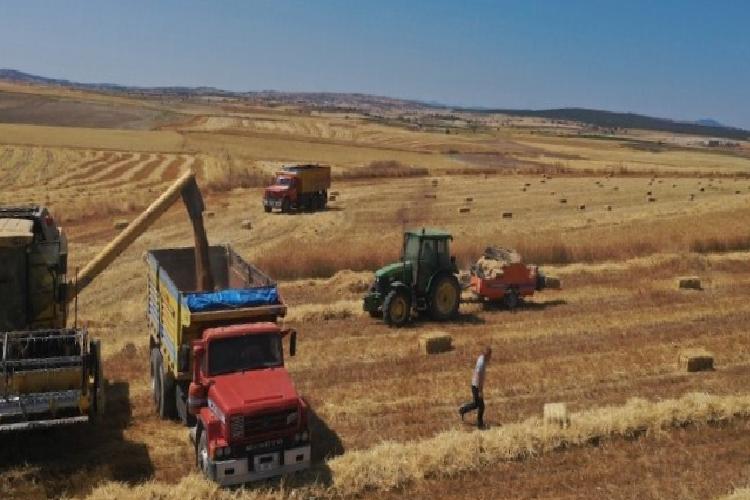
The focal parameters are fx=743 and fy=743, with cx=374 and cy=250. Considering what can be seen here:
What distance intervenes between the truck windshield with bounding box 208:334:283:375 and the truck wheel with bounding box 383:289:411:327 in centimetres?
820

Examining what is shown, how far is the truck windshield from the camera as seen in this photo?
1111 cm

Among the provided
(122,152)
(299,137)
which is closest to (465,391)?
(122,152)

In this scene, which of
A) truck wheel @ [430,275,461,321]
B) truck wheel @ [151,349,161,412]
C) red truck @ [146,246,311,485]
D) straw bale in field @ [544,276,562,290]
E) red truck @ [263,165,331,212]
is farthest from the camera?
red truck @ [263,165,331,212]

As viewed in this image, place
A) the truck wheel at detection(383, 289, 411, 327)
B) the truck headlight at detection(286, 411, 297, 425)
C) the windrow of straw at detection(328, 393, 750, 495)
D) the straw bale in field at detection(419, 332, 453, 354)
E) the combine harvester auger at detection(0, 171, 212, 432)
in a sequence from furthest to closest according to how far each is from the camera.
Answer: the truck wheel at detection(383, 289, 411, 327)
the straw bale in field at detection(419, 332, 453, 354)
the windrow of straw at detection(328, 393, 750, 495)
the combine harvester auger at detection(0, 171, 212, 432)
the truck headlight at detection(286, 411, 297, 425)

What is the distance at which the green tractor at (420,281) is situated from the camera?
19.7 metres

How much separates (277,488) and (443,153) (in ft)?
269

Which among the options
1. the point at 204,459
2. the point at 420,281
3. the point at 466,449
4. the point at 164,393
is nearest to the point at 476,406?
the point at 466,449

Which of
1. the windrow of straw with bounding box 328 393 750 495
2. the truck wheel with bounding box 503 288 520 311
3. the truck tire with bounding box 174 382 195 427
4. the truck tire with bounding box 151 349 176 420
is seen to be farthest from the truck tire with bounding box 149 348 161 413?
the truck wheel with bounding box 503 288 520 311

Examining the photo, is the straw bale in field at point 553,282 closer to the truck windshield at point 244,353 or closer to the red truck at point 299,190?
the truck windshield at point 244,353

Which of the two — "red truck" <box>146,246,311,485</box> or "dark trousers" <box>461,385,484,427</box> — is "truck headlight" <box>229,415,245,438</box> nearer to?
"red truck" <box>146,246,311,485</box>

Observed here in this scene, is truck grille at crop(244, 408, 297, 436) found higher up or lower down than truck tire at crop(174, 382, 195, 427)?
higher up

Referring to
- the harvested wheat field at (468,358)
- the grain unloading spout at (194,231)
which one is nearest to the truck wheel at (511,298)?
the harvested wheat field at (468,358)

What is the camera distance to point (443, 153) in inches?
3556

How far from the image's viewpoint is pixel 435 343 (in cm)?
1750
